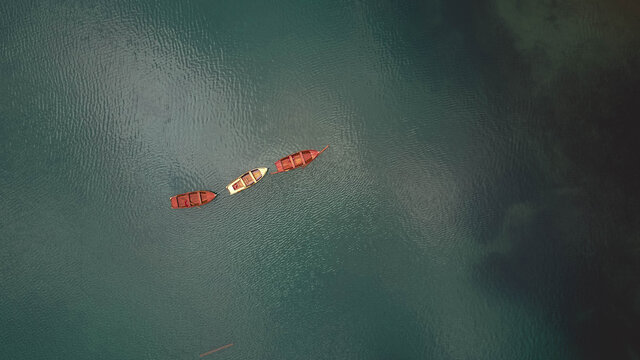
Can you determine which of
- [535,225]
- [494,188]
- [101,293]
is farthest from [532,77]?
[101,293]

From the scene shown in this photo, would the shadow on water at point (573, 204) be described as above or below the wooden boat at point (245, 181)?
below

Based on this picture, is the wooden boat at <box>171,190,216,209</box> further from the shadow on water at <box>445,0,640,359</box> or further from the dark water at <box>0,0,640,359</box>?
the shadow on water at <box>445,0,640,359</box>

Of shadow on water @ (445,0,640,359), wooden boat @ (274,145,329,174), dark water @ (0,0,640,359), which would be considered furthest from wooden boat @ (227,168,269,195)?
shadow on water @ (445,0,640,359)

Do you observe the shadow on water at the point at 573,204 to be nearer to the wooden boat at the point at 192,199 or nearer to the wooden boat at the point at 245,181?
the wooden boat at the point at 245,181

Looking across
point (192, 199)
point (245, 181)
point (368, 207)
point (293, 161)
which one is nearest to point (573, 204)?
point (368, 207)

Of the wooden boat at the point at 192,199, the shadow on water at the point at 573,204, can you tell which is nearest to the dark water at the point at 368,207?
the shadow on water at the point at 573,204
